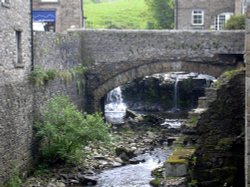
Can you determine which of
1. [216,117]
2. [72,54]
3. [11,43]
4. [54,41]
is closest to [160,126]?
[72,54]

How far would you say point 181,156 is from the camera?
39.1 ft

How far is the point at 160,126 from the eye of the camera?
30.0 metres

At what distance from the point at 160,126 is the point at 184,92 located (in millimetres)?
7857

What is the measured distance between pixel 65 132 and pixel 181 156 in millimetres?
7944

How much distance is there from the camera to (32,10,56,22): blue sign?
3650cm

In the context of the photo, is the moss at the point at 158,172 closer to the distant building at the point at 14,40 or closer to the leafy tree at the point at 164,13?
the distant building at the point at 14,40

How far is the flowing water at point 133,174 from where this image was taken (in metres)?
18.1

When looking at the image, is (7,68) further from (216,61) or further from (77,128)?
(216,61)

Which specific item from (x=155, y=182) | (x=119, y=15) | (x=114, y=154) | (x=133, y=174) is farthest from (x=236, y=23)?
(x=119, y=15)

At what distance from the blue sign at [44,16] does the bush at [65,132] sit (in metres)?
17.4

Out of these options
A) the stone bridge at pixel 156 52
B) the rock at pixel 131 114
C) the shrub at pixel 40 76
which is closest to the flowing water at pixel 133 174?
the shrub at pixel 40 76

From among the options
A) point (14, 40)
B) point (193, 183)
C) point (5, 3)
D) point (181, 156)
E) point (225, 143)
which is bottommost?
point (193, 183)

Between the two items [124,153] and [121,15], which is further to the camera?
[121,15]

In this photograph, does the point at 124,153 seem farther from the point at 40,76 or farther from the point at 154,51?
the point at 154,51
